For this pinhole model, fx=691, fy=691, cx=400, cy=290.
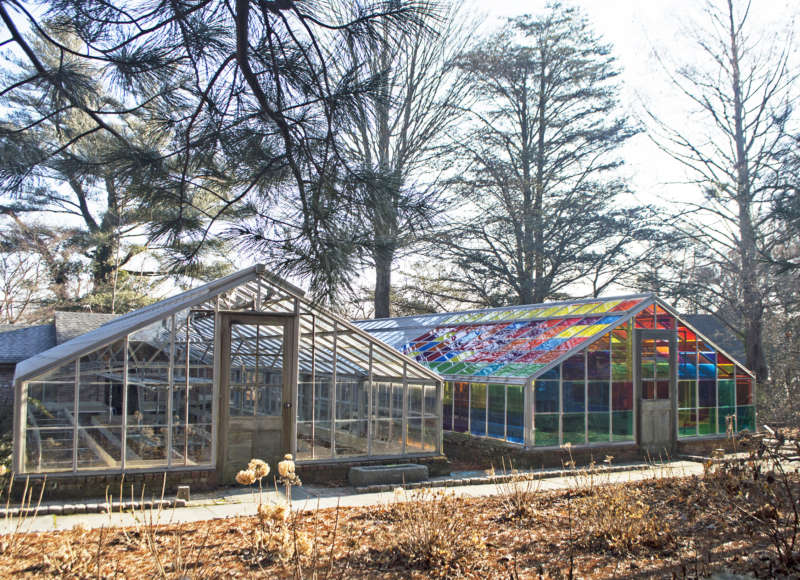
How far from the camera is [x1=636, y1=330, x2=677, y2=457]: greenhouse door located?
12820 millimetres

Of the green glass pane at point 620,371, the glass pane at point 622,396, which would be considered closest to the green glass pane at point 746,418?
the glass pane at point 622,396

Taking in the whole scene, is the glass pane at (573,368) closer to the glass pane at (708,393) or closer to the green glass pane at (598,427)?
the green glass pane at (598,427)

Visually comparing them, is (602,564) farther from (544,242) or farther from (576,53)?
(576,53)

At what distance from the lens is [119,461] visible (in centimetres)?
853

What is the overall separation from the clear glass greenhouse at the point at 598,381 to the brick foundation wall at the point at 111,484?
5455 mm

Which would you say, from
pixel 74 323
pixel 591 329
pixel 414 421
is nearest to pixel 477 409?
pixel 414 421

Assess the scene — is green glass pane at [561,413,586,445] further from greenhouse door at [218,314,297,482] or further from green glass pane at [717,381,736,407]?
greenhouse door at [218,314,297,482]

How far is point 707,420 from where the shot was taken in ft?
44.6

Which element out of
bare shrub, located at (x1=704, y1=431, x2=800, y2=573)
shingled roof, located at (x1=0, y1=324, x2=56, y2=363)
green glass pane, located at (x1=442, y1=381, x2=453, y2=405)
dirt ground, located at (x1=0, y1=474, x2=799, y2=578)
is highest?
shingled roof, located at (x1=0, y1=324, x2=56, y2=363)

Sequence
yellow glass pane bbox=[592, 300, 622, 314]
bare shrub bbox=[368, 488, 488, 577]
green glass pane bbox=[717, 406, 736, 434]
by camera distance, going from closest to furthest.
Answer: bare shrub bbox=[368, 488, 488, 577]
yellow glass pane bbox=[592, 300, 622, 314]
green glass pane bbox=[717, 406, 736, 434]

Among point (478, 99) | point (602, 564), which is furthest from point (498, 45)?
point (602, 564)

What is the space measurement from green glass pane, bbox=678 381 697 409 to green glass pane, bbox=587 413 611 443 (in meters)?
1.83

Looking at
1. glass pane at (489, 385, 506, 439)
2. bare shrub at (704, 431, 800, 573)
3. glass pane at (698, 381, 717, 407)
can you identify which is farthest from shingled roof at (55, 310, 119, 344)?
bare shrub at (704, 431, 800, 573)

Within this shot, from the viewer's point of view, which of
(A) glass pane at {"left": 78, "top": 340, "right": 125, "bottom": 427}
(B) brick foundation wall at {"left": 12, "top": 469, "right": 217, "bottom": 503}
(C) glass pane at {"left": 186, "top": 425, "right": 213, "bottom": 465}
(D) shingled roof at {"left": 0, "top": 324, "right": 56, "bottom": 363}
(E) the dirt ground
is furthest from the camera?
(D) shingled roof at {"left": 0, "top": 324, "right": 56, "bottom": 363}
